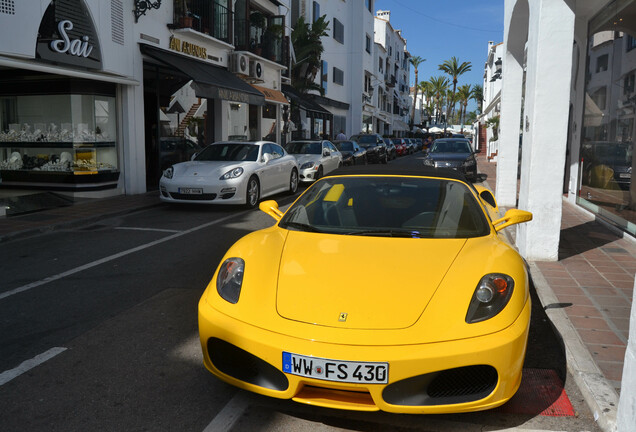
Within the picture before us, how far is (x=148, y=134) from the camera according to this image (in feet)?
55.0

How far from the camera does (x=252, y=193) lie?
38.0 feet

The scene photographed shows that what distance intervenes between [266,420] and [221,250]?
4.57m

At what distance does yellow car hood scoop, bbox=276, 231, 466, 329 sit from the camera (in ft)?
9.36

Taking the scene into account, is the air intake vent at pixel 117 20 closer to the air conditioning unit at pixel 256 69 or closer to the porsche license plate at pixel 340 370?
the air conditioning unit at pixel 256 69

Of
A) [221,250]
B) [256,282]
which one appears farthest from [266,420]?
[221,250]

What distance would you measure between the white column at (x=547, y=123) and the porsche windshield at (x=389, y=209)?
8.67ft

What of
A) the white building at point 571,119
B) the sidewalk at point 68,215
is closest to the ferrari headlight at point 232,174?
the sidewalk at point 68,215

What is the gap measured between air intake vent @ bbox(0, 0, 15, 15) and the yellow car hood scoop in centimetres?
897

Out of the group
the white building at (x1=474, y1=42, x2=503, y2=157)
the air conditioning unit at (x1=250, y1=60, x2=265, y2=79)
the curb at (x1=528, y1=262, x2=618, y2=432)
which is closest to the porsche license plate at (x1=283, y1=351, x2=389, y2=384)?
the curb at (x1=528, y1=262, x2=618, y2=432)

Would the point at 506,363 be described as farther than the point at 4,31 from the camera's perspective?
No

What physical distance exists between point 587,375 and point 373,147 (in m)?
23.9

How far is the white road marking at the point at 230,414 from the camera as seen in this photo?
9.41ft

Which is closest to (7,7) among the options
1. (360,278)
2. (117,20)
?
(117,20)

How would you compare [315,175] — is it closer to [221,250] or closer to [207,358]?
[221,250]
